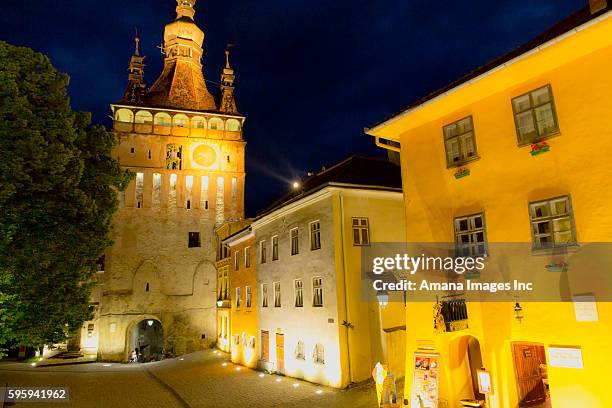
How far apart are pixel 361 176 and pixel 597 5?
39.8 feet

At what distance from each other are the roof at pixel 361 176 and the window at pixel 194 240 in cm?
1752

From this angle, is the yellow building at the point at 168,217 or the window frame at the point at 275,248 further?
the yellow building at the point at 168,217

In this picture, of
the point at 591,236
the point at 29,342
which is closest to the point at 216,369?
the point at 29,342

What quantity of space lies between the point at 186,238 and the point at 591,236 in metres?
35.3

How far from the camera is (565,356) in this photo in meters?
8.84

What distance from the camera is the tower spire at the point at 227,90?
4581cm

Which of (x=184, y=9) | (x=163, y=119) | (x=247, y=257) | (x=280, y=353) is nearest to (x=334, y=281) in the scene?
(x=280, y=353)

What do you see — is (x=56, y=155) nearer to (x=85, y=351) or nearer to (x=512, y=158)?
(x=512, y=158)

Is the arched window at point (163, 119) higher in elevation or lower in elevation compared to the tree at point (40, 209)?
higher

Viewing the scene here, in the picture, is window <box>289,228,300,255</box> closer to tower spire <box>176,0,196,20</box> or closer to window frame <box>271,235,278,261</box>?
window frame <box>271,235,278,261</box>

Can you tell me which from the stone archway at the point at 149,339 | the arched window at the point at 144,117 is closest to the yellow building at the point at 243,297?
the stone archway at the point at 149,339

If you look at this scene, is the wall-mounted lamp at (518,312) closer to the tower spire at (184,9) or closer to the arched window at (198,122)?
the arched window at (198,122)

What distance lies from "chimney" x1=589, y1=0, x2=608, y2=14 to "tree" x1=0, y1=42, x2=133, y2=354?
48.5 feet

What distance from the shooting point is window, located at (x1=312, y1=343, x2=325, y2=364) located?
1825 centimetres
